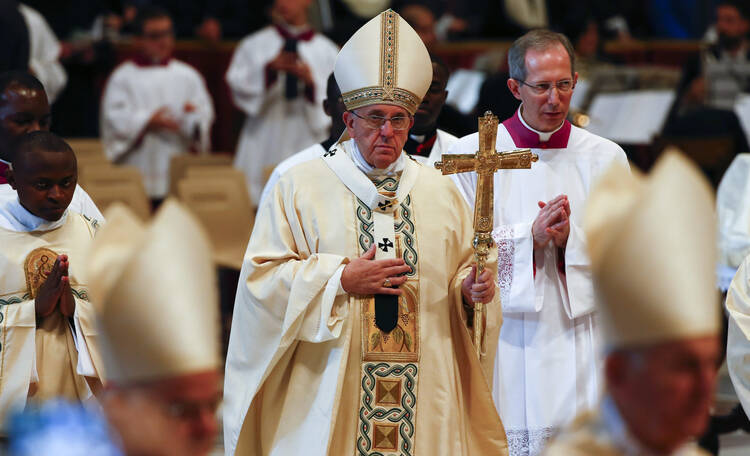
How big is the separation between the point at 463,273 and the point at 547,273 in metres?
0.56

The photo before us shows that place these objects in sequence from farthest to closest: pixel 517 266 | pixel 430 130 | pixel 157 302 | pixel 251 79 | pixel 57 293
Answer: pixel 251 79
pixel 430 130
pixel 517 266
pixel 57 293
pixel 157 302

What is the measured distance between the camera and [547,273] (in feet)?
16.3

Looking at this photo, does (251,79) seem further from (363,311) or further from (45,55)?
(363,311)

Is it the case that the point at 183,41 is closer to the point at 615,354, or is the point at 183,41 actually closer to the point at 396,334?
the point at 396,334

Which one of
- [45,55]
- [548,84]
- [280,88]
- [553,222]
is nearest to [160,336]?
[553,222]

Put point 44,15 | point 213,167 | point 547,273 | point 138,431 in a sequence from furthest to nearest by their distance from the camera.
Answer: point 44,15 → point 213,167 → point 547,273 → point 138,431


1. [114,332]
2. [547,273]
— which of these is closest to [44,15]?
[547,273]

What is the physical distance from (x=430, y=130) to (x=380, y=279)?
169cm

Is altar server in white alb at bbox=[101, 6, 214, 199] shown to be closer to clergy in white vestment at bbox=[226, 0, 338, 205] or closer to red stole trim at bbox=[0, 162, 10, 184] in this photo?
clergy in white vestment at bbox=[226, 0, 338, 205]

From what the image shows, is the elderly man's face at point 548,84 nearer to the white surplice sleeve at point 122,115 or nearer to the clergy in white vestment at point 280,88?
the clergy in white vestment at point 280,88

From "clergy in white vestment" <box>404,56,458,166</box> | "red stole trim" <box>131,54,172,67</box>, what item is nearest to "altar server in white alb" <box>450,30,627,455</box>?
"clergy in white vestment" <box>404,56,458,166</box>

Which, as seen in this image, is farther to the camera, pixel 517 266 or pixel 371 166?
pixel 517 266

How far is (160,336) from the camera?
2.56 meters

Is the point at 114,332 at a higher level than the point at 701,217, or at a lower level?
lower
